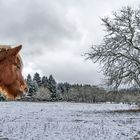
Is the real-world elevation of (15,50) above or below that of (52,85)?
below

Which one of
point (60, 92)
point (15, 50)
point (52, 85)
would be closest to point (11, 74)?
point (15, 50)

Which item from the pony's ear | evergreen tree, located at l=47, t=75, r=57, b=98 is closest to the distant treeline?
evergreen tree, located at l=47, t=75, r=57, b=98

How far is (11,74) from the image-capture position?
1638mm

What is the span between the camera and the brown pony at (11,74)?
1.60m

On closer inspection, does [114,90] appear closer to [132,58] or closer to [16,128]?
[132,58]

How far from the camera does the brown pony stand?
5.25 feet

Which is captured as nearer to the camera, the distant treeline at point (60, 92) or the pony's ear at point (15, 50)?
the pony's ear at point (15, 50)

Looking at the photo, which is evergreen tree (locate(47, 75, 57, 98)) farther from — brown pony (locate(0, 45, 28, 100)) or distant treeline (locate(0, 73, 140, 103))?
brown pony (locate(0, 45, 28, 100))

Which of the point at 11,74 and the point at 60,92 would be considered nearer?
the point at 11,74

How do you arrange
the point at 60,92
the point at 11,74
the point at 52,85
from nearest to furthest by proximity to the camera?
the point at 11,74 → the point at 52,85 → the point at 60,92

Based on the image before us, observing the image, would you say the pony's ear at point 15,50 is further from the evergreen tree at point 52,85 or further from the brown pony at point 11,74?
the evergreen tree at point 52,85

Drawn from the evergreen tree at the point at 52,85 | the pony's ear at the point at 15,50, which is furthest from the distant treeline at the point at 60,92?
the pony's ear at the point at 15,50

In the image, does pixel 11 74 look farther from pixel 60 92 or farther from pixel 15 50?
pixel 60 92

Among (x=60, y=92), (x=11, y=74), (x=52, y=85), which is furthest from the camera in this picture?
(x=60, y=92)
